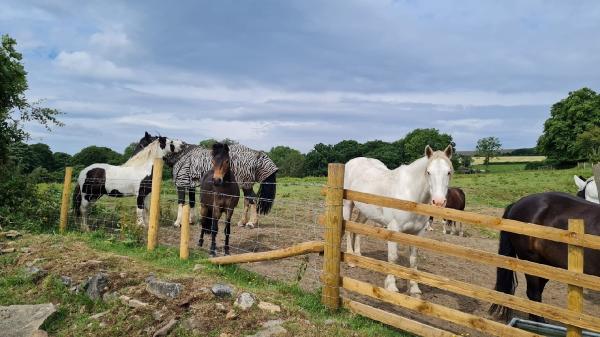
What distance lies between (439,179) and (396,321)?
196 cm

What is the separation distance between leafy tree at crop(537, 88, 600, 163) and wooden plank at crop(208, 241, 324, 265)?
49.2 m

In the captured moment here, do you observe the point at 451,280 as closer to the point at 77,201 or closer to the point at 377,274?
the point at 377,274

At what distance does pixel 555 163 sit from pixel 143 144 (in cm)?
5095

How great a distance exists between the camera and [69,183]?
30.2ft

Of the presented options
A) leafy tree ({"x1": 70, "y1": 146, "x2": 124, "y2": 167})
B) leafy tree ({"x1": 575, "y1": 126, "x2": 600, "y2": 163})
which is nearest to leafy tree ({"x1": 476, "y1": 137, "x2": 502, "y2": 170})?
leafy tree ({"x1": 575, "y1": 126, "x2": 600, "y2": 163})

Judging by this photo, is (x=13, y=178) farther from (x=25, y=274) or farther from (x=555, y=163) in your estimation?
(x=555, y=163)

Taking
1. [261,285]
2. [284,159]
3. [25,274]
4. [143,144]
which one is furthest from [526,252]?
[284,159]

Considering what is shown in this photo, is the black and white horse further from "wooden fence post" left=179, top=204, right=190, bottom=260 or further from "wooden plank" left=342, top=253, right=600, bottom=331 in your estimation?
"wooden plank" left=342, top=253, right=600, bottom=331

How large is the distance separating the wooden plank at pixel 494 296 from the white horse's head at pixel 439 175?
50.9 inches

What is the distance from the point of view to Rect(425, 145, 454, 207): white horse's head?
18.6 feet

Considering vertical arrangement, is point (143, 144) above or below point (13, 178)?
above

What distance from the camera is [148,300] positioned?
216 inches

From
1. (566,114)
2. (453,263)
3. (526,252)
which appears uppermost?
(566,114)

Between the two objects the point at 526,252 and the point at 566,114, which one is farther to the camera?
the point at 566,114
